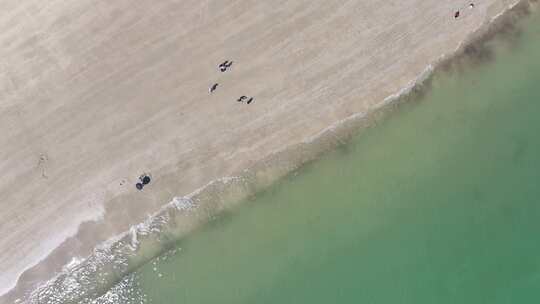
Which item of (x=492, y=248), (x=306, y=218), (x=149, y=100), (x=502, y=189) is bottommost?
(x=492, y=248)

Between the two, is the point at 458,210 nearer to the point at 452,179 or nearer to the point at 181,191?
the point at 452,179

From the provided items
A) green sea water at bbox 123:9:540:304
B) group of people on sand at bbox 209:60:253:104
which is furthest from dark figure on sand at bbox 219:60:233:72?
green sea water at bbox 123:9:540:304

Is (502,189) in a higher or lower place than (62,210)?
lower

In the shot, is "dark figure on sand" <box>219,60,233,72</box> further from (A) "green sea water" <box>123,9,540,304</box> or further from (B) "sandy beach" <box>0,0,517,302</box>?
(A) "green sea water" <box>123,9,540,304</box>

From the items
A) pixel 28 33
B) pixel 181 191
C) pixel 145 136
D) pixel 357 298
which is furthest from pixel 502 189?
pixel 28 33

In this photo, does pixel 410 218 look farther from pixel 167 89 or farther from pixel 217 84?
pixel 167 89

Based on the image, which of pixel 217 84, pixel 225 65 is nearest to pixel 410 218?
pixel 217 84

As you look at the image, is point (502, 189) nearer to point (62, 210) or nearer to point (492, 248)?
point (492, 248)
